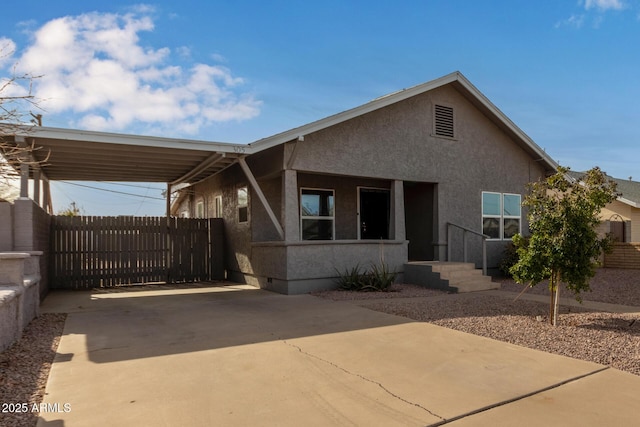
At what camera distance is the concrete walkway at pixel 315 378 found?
11.4 ft

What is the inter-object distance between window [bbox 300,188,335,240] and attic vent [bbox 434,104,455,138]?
3.89 metres

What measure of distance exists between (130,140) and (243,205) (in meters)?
4.67

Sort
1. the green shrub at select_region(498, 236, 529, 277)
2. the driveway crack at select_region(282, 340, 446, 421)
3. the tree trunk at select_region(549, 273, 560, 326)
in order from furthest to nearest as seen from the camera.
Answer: the green shrub at select_region(498, 236, 529, 277)
the tree trunk at select_region(549, 273, 560, 326)
the driveway crack at select_region(282, 340, 446, 421)

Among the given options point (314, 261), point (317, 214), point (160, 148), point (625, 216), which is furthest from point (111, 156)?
point (625, 216)

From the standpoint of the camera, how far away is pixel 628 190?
24219mm

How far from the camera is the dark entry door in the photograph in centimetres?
1359

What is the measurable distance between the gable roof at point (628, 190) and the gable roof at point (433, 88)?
859 centimetres

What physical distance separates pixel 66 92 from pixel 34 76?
1.03 m

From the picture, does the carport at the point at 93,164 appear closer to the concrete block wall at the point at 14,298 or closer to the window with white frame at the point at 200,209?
the concrete block wall at the point at 14,298

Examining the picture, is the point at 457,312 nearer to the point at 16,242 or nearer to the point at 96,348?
the point at 96,348

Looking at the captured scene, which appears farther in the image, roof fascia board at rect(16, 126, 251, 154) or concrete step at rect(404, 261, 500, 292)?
concrete step at rect(404, 261, 500, 292)

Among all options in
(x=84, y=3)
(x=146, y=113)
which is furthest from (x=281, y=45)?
(x=84, y=3)

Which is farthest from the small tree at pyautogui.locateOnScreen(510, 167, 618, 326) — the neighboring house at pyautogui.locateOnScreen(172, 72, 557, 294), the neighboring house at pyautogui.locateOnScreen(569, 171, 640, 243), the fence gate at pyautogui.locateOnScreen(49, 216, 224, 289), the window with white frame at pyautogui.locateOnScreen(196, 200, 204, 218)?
the neighboring house at pyautogui.locateOnScreen(569, 171, 640, 243)

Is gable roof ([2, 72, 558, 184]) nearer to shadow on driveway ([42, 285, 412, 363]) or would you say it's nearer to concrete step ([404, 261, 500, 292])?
shadow on driveway ([42, 285, 412, 363])
